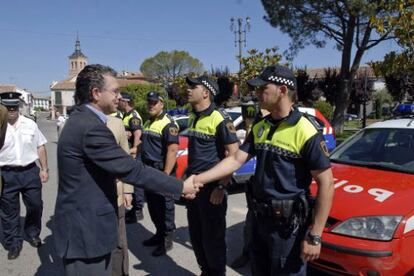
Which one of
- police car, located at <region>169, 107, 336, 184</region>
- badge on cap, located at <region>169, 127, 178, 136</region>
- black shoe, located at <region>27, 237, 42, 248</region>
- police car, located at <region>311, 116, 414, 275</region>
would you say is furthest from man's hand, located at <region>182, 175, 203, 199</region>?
police car, located at <region>169, 107, 336, 184</region>

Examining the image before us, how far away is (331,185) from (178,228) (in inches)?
141

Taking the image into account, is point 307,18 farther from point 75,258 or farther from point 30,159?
point 75,258

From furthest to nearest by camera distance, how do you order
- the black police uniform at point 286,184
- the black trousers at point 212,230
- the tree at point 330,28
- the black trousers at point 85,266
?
1. the tree at point 330,28
2. the black trousers at point 212,230
3. the black police uniform at point 286,184
4. the black trousers at point 85,266

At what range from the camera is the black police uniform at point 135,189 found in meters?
6.11

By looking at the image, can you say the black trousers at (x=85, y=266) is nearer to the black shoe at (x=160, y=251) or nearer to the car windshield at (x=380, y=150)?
the black shoe at (x=160, y=251)

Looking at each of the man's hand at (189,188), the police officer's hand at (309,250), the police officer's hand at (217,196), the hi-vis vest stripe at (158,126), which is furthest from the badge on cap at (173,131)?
the police officer's hand at (309,250)

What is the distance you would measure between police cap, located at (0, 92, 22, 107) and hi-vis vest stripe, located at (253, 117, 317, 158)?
3325mm

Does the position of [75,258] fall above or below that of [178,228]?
above

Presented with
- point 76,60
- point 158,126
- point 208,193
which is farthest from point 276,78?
point 76,60

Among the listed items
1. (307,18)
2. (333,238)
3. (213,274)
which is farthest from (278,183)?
(307,18)

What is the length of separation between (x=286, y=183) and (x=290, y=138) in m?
0.29

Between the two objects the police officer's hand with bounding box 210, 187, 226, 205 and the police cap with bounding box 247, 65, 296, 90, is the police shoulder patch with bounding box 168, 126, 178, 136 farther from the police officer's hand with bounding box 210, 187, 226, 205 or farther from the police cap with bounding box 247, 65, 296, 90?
the police cap with bounding box 247, 65, 296, 90

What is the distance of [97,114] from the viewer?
7.63 ft

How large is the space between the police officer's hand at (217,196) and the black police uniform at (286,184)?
776 mm
